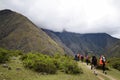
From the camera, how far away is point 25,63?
85.9 feet

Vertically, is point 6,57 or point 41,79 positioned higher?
point 6,57

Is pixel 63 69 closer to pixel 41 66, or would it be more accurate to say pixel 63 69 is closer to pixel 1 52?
pixel 41 66

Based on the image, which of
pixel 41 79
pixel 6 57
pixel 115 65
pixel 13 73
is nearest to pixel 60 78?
pixel 41 79

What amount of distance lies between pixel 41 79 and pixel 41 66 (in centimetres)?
438

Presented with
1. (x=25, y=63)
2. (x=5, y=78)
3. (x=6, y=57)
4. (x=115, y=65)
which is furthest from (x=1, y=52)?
(x=115, y=65)

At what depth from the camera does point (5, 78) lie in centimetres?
2019

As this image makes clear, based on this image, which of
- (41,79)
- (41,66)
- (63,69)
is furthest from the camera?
(63,69)

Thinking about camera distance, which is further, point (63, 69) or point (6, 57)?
point (63, 69)

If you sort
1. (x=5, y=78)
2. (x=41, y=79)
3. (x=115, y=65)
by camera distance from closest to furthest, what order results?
(x=5, y=78), (x=41, y=79), (x=115, y=65)

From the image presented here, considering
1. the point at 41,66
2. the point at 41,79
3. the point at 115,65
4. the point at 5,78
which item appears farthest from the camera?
the point at 115,65

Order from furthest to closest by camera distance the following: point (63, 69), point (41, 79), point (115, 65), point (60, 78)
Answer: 1. point (115, 65)
2. point (63, 69)
3. point (60, 78)
4. point (41, 79)

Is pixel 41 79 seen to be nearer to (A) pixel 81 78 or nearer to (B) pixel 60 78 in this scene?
(B) pixel 60 78

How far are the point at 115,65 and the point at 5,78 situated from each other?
37738 mm

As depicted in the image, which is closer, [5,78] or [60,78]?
[5,78]
